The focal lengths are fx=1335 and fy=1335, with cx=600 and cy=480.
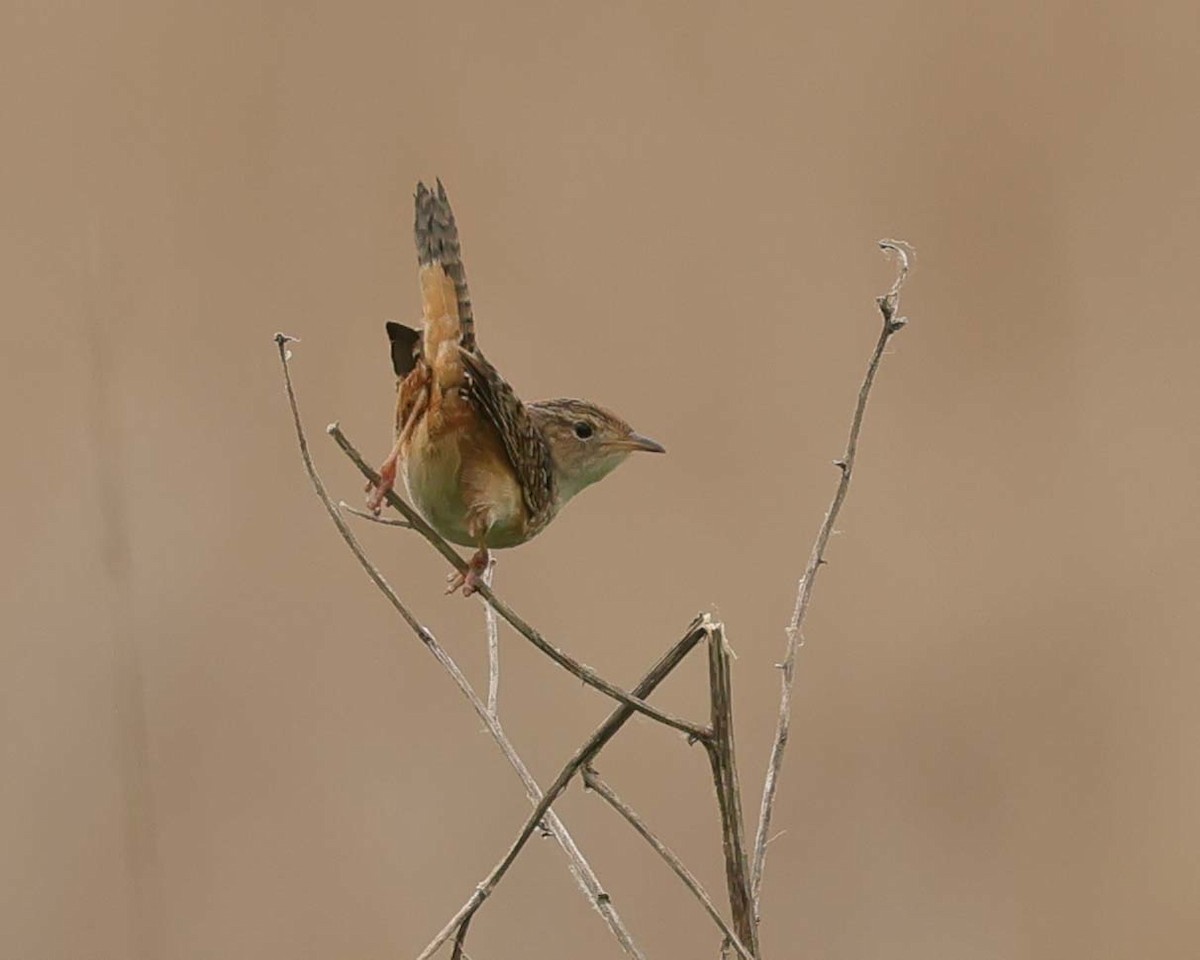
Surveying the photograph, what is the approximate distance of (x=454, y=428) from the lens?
0.88 metres

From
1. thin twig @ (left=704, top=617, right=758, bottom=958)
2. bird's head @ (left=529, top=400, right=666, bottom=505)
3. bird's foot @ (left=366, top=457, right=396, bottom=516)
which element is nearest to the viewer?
thin twig @ (left=704, top=617, right=758, bottom=958)

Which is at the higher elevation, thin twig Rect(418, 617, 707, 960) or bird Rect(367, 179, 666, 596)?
bird Rect(367, 179, 666, 596)

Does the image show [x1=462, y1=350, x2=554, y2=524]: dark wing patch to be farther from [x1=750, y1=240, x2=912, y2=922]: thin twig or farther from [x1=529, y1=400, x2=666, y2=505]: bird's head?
[x1=750, y1=240, x2=912, y2=922]: thin twig

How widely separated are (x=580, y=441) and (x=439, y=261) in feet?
0.81

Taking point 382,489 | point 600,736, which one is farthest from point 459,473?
point 600,736

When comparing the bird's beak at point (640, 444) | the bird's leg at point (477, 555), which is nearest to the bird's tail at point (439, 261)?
the bird's leg at point (477, 555)

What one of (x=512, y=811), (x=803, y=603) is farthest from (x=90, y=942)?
(x=803, y=603)

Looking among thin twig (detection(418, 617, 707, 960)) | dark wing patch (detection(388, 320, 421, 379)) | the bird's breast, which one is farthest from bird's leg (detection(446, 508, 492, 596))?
thin twig (detection(418, 617, 707, 960))

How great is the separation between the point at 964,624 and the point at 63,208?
1.43 meters

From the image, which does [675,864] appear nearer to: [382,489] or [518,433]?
[382,489]

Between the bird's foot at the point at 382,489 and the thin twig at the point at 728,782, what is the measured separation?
250mm

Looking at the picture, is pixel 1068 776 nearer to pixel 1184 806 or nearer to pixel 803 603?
pixel 1184 806

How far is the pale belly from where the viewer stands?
87cm

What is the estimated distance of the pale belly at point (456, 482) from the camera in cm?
87
